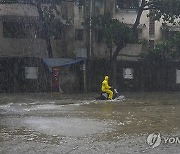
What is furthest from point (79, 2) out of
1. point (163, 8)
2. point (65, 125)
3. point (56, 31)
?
point (65, 125)

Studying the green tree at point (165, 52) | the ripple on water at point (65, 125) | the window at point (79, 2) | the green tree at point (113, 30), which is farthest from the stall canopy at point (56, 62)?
the ripple on water at point (65, 125)

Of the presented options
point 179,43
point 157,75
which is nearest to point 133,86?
point 157,75

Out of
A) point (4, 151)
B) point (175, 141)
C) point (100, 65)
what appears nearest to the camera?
point (4, 151)

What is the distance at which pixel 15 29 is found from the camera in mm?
26125

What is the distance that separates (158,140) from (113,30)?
1690 cm

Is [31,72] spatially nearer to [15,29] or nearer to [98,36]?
[15,29]

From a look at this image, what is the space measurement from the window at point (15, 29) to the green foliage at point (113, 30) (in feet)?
15.7

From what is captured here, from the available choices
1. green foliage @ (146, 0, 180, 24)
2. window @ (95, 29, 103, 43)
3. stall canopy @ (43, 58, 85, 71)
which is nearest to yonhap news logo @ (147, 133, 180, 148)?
stall canopy @ (43, 58, 85, 71)

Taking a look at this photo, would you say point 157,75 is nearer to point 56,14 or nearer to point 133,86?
point 133,86

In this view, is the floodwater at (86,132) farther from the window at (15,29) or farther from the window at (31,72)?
the window at (15,29)

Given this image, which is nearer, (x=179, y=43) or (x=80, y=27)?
(x=179, y=43)

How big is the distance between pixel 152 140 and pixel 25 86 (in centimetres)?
1860

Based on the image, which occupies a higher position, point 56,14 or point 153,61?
point 56,14

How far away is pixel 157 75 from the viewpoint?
28.5 meters
